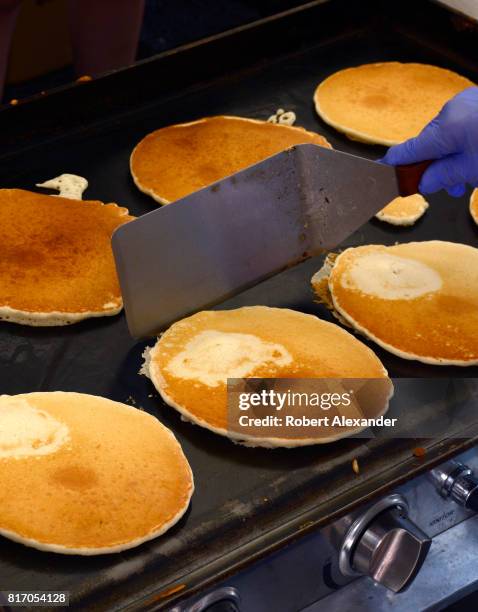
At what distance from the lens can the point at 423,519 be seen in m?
1.60

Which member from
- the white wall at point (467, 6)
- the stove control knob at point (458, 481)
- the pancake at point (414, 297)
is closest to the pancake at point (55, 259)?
the pancake at point (414, 297)

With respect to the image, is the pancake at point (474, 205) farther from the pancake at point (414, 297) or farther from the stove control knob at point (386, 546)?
the stove control knob at point (386, 546)

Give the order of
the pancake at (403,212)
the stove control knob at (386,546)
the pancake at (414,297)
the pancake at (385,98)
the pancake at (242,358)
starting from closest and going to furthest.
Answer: the stove control knob at (386,546) < the pancake at (242,358) < the pancake at (414,297) < the pancake at (403,212) < the pancake at (385,98)

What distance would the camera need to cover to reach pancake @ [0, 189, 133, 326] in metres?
1.79

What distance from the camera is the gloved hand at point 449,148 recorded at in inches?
70.1

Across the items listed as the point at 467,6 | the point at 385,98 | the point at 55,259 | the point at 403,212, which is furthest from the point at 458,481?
the point at 467,6

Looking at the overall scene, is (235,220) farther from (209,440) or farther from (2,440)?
(2,440)

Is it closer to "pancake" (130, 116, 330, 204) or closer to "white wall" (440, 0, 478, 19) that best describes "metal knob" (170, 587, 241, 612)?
"pancake" (130, 116, 330, 204)

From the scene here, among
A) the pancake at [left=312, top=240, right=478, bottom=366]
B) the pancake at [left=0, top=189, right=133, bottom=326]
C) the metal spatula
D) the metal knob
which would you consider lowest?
the metal knob

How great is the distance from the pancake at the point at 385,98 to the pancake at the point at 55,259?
2.18ft

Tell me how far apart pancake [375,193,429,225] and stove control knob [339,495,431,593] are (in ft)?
2.47

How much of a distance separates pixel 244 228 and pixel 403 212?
0.48 metres

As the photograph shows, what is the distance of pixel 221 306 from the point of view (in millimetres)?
1853

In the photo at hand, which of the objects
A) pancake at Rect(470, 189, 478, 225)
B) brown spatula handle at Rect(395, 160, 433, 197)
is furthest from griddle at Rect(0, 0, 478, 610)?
brown spatula handle at Rect(395, 160, 433, 197)
